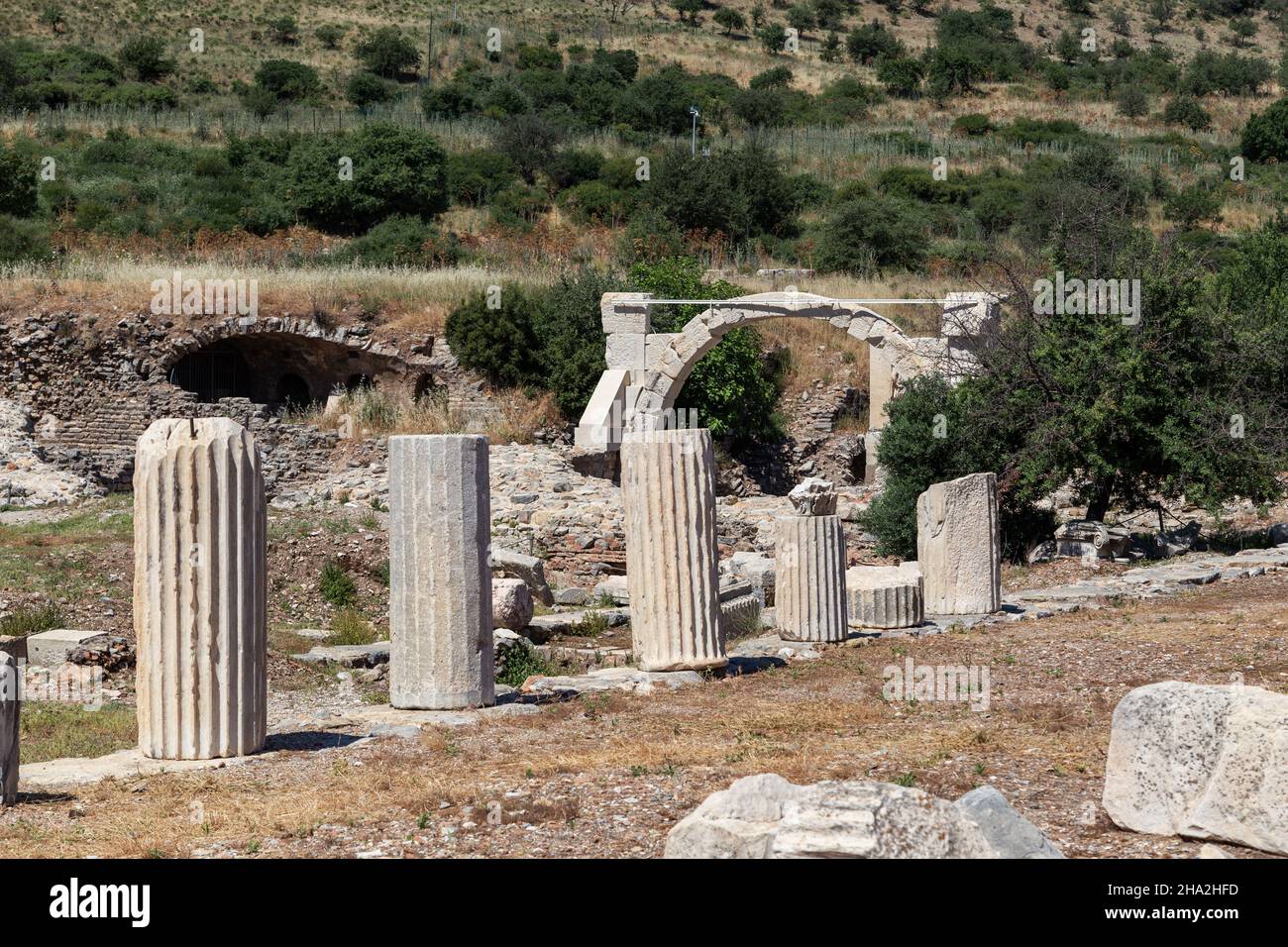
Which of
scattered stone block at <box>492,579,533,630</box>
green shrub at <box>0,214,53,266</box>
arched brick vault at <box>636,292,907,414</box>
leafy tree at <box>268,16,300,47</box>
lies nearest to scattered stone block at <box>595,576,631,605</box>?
scattered stone block at <box>492,579,533,630</box>

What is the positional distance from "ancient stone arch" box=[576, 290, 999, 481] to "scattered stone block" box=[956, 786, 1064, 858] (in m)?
18.1

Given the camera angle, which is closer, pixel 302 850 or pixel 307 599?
pixel 302 850

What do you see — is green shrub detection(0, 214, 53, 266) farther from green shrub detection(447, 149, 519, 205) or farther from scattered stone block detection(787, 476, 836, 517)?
scattered stone block detection(787, 476, 836, 517)

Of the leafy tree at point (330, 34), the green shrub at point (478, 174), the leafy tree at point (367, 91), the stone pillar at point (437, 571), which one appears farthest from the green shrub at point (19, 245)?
the leafy tree at point (330, 34)

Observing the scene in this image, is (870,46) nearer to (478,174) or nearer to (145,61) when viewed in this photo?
(145,61)

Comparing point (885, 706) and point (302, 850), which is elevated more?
point (302, 850)

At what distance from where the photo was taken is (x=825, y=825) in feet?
16.1

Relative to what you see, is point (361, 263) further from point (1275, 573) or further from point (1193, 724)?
point (1193, 724)

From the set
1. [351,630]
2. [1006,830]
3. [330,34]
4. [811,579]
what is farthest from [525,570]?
[330,34]

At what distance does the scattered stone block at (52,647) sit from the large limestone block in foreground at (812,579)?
5.76 m

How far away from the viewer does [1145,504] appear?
19406 millimetres

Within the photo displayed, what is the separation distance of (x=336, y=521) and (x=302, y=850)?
1227cm

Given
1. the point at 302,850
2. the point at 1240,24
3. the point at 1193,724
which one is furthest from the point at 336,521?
the point at 1240,24

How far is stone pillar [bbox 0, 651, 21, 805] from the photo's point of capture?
714 cm
